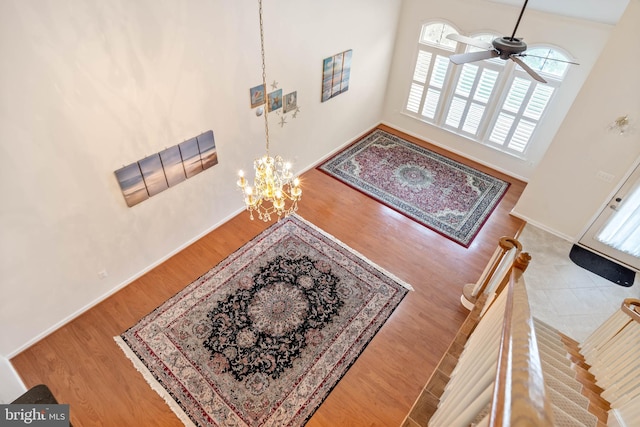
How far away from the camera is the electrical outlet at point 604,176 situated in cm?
548

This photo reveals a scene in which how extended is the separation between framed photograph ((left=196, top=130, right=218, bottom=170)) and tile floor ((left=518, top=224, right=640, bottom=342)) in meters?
5.20

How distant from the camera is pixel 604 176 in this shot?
5.52 m

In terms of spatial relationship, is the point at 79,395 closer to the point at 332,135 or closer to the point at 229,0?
the point at 229,0

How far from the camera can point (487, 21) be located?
21.5ft

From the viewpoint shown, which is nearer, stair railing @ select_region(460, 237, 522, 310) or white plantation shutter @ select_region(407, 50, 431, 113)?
stair railing @ select_region(460, 237, 522, 310)

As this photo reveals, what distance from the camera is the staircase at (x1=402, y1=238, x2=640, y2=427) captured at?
1.21 m

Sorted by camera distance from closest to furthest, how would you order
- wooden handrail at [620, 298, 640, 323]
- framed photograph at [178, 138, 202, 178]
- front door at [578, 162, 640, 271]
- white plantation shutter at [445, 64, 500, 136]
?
wooden handrail at [620, 298, 640, 323], framed photograph at [178, 138, 202, 178], front door at [578, 162, 640, 271], white plantation shutter at [445, 64, 500, 136]

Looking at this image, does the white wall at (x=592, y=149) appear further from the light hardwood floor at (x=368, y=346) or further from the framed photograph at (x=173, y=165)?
the framed photograph at (x=173, y=165)

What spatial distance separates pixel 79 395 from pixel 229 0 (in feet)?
16.1

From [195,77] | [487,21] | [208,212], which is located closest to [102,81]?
[195,77]

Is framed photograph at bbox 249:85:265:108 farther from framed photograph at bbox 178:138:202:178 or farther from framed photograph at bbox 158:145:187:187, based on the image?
framed photograph at bbox 158:145:187:187

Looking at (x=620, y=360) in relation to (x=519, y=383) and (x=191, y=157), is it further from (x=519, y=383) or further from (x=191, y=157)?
(x=191, y=157)

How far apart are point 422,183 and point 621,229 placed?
3.31 m

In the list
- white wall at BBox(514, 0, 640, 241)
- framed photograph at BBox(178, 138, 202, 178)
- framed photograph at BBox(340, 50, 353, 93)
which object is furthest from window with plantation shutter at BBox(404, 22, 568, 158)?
framed photograph at BBox(178, 138, 202, 178)
